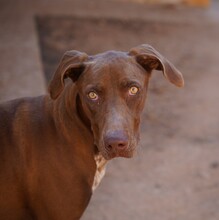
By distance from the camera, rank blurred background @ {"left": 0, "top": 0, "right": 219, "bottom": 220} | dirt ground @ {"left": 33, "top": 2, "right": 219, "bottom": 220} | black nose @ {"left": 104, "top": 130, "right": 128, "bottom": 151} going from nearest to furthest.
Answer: black nose @ {"left": 104, "top": 130, "right": 128, "bottom": 151}, dirt ground @ {"left": 33, "top": 2, "right": 219, "bottom": 220}, blurred background @ {"left": 0, "top": 0, "right": 219, "bottom": 220}

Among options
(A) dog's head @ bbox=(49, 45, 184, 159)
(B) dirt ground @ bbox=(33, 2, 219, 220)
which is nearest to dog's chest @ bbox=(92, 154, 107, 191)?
(A) dog's head @ bbox=(49, 45, 184, 159)

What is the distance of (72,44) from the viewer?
945 centimetres

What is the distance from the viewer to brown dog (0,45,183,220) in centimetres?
388

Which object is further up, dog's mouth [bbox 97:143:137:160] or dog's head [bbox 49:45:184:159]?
dog's head [bbox 49:45:184:159]

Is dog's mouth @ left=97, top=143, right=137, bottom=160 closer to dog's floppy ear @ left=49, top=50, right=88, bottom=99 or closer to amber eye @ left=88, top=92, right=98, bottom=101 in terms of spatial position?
amber eye @ left=88, top=92, right=98, bottom=101

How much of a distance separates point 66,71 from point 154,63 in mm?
634

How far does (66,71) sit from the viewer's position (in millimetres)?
3951

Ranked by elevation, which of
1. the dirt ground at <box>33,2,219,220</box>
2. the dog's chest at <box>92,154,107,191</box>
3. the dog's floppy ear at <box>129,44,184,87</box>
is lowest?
the dirt ground at <box>33,2,219,220</box>

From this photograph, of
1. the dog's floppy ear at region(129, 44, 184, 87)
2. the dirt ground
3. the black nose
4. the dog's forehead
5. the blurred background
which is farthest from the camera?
the blurred background

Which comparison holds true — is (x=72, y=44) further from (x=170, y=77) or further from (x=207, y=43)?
(x=170, y=77)

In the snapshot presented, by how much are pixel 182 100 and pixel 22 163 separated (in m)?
4.74

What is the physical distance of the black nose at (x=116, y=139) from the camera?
3707 millimetres

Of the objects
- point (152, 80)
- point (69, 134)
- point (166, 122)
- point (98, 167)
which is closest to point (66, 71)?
point (69, 134)

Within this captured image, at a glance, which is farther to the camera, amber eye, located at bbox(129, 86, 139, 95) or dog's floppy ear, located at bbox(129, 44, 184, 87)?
dog's floppy ear, located at bbox(129, 44, 184, 87)
